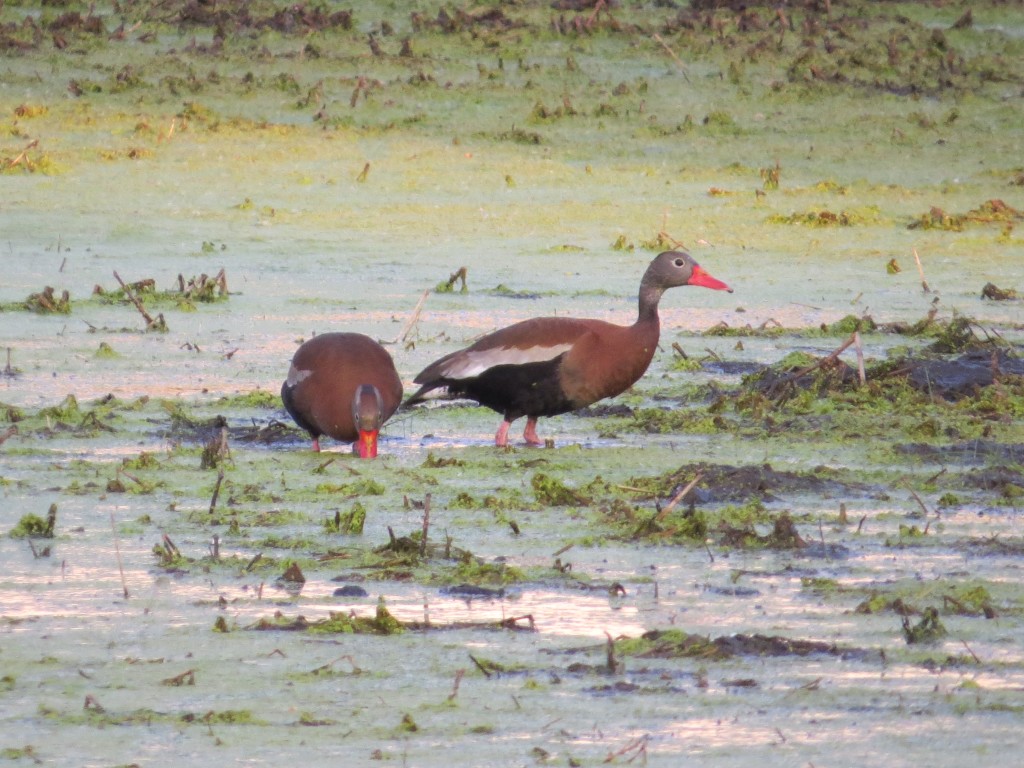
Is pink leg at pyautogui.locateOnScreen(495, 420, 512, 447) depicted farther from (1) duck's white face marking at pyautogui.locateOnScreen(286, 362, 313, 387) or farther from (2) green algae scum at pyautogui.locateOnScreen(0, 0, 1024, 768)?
(1) duck's white face marking at pyautogui.locateOnScreen(286, 362, 313, 387)

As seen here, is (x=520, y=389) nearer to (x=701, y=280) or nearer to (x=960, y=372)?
(x=701, y=280)

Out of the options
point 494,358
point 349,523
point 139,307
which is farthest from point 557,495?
point 139,307

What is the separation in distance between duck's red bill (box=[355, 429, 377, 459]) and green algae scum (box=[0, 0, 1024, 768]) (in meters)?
0.12

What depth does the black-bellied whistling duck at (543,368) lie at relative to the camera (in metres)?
7.19

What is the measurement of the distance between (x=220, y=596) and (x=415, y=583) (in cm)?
48

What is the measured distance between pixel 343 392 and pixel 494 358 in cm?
57

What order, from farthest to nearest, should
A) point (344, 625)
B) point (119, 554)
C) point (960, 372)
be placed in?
point (960, 372), point (119, 554), point (344, 625)

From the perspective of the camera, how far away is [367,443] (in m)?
6.88

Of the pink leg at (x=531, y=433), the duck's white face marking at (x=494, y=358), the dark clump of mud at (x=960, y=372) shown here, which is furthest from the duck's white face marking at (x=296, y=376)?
the dark clump of mud at (x=960, y=372)

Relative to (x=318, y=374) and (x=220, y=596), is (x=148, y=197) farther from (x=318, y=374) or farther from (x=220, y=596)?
(x=220, y=596)

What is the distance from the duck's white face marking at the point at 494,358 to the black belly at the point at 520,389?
2cm

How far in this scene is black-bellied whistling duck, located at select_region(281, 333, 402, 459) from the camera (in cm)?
689

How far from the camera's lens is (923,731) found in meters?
3.85

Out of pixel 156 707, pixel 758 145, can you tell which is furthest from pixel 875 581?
pixel 758 145
